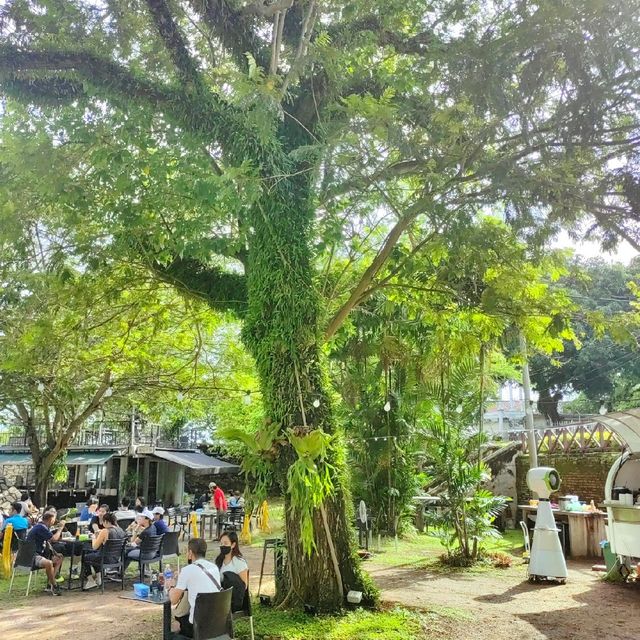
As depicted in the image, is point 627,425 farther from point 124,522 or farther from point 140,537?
point 124,522

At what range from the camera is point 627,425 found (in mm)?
9016

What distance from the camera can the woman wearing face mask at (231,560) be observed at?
5.93 metres

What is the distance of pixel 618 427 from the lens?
30.0 ft

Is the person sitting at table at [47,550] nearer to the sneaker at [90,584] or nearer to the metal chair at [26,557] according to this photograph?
the metal chair at [26,557]

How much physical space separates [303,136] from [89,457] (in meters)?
20.3

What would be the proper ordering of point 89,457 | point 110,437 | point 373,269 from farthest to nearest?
point 110,437 < point 89,457 < point 373,269

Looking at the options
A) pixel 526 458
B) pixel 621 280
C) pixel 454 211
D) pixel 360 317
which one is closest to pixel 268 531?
pixel 526 458

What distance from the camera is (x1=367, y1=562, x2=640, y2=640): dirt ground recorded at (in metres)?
6.51

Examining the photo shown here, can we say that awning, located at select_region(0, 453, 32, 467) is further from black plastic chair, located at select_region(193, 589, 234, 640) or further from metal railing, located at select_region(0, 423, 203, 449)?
black plastic chair, located at select_region(193, 589, 234, 640)

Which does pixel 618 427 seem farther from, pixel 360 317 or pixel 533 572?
pixel 360 317

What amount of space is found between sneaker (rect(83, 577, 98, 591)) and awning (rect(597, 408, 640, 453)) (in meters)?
8.40

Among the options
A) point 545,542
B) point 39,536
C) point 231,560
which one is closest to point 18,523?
point 39,536

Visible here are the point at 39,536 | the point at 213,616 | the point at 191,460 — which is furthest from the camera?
the point at 191,460

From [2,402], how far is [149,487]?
39.8ft
